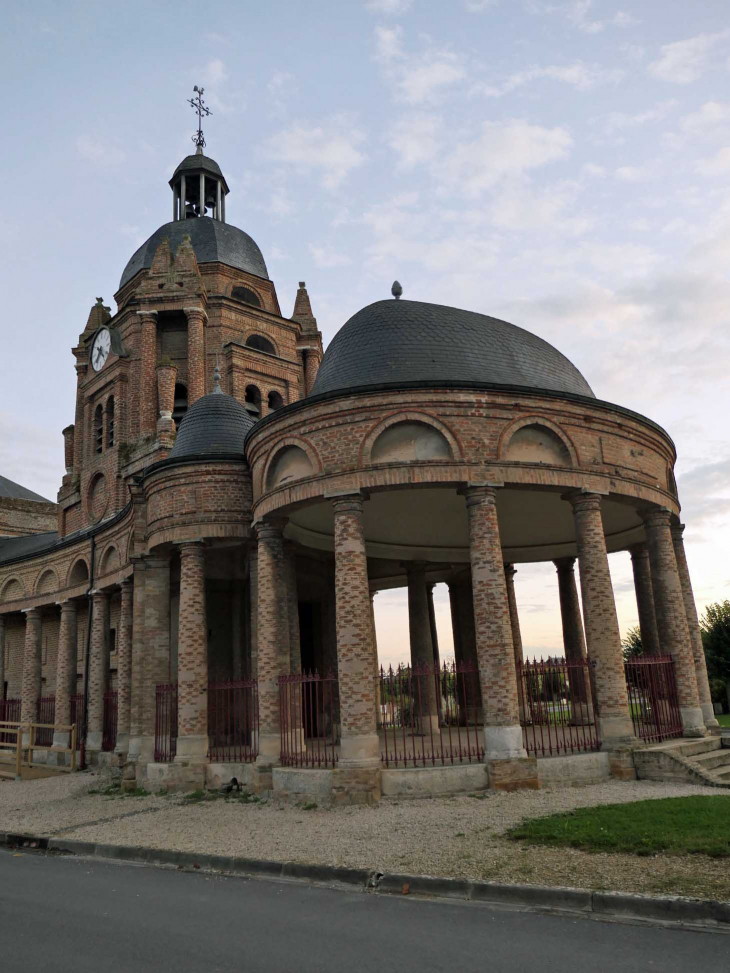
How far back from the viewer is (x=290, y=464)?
15906 millimetres

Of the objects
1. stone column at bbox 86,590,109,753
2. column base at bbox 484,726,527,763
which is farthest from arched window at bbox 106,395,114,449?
column base at bbox 484,726,527,763

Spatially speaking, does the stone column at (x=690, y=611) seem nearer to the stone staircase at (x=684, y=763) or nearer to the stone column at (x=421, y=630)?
the stone staircase at (x=684, y=763)

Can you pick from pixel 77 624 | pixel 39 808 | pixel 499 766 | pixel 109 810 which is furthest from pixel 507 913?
pixel 77 624

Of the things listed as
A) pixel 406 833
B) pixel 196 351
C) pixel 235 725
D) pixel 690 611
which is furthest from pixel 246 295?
pixel 406 833

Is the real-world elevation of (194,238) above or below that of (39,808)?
above

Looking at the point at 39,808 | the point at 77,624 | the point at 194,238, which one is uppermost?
the point at 194,238

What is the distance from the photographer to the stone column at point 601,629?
563 inches

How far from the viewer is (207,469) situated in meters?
18.0

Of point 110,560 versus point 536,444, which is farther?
point 110,560

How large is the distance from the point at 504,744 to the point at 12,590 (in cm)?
2735

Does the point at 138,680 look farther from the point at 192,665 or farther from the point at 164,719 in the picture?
the point at 192,665

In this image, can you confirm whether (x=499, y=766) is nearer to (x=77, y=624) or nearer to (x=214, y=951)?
(x=214, y=951)

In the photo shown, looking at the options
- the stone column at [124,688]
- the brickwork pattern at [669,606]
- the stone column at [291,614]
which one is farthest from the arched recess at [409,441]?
the stone column at [124,688]

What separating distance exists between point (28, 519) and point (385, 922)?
43170 millimetres
